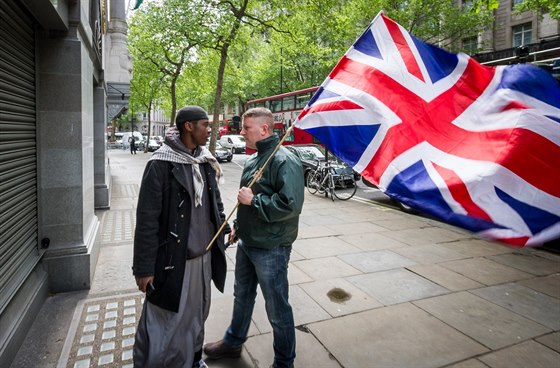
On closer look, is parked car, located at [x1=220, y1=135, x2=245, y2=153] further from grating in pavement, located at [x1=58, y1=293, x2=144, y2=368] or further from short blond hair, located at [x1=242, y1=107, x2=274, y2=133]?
short blond hair, located at [x1=242, y1=107, x2=274, y2=133]

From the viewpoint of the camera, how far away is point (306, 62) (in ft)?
116

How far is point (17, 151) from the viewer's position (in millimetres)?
3758

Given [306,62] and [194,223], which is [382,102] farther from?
[306,62]

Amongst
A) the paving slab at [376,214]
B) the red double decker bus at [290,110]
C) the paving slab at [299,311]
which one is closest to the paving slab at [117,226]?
the paving slab at [299,311]

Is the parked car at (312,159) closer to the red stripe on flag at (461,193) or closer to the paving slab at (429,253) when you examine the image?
the paving slab at (429,253)

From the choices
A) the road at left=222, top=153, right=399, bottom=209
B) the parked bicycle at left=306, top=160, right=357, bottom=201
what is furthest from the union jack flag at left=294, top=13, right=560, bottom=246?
the parked bicycle at left=306, top=160, right=357, bottom=201

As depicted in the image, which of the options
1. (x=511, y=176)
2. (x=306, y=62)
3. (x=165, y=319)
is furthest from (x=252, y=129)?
(x=306, y=62)

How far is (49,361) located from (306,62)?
3509 cm

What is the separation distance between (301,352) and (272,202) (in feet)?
5.20

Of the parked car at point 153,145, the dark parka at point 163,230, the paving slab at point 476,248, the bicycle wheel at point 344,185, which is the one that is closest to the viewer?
the dark parka at point 163,230

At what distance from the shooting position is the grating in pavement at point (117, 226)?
6.96 m

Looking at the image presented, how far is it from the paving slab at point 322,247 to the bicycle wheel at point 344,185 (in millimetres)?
5122

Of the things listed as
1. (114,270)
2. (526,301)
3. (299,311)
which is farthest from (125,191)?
(526,301)

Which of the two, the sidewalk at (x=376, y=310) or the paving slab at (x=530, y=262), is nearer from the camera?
the sidewalk at (x=376, y=310)
